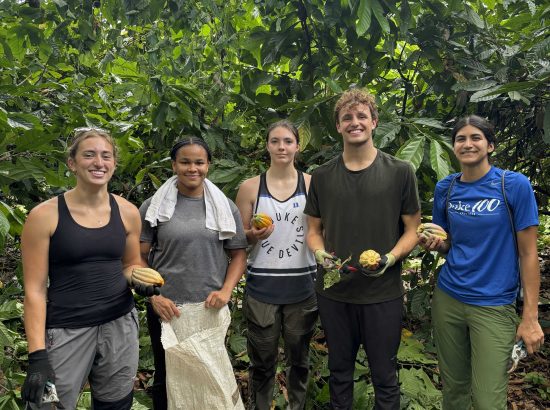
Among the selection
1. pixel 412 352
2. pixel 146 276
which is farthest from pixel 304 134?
pixel 412 352

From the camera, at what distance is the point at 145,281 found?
6.70 ft

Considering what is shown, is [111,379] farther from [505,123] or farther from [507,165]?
[507,165]

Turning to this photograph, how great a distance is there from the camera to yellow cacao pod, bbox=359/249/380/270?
6.91 ft

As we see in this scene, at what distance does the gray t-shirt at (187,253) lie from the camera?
229cm

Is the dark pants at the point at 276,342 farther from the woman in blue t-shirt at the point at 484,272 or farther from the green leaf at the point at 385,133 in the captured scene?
the green leaf at the point at 385,133

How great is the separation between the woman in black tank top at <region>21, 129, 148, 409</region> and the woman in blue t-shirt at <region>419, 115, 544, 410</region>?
137 centimetres

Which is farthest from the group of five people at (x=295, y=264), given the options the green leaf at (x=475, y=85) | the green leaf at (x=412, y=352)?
the green leaf at (x=412, y=352)

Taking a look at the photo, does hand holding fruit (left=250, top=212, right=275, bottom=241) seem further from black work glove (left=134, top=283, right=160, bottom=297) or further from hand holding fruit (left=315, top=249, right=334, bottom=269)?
black work glove (left=134, top=283, right=160, bottom=297)

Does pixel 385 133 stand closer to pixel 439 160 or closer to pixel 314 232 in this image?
pixel 439 160

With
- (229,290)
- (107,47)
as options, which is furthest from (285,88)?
→ (107,47)

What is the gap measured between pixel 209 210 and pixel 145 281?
1.57 ft

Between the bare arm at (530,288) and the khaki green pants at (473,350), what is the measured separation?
6cm

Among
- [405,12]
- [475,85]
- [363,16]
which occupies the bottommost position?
[475,85]

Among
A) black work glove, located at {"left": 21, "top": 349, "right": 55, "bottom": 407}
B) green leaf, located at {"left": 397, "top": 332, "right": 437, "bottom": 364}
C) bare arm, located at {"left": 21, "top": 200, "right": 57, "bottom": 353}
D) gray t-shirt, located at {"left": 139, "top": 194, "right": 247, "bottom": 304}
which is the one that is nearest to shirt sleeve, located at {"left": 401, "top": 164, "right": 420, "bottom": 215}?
gray t-shirt, located at {"left": 139, "top": 194, "right": 247, "bottom": 304}
